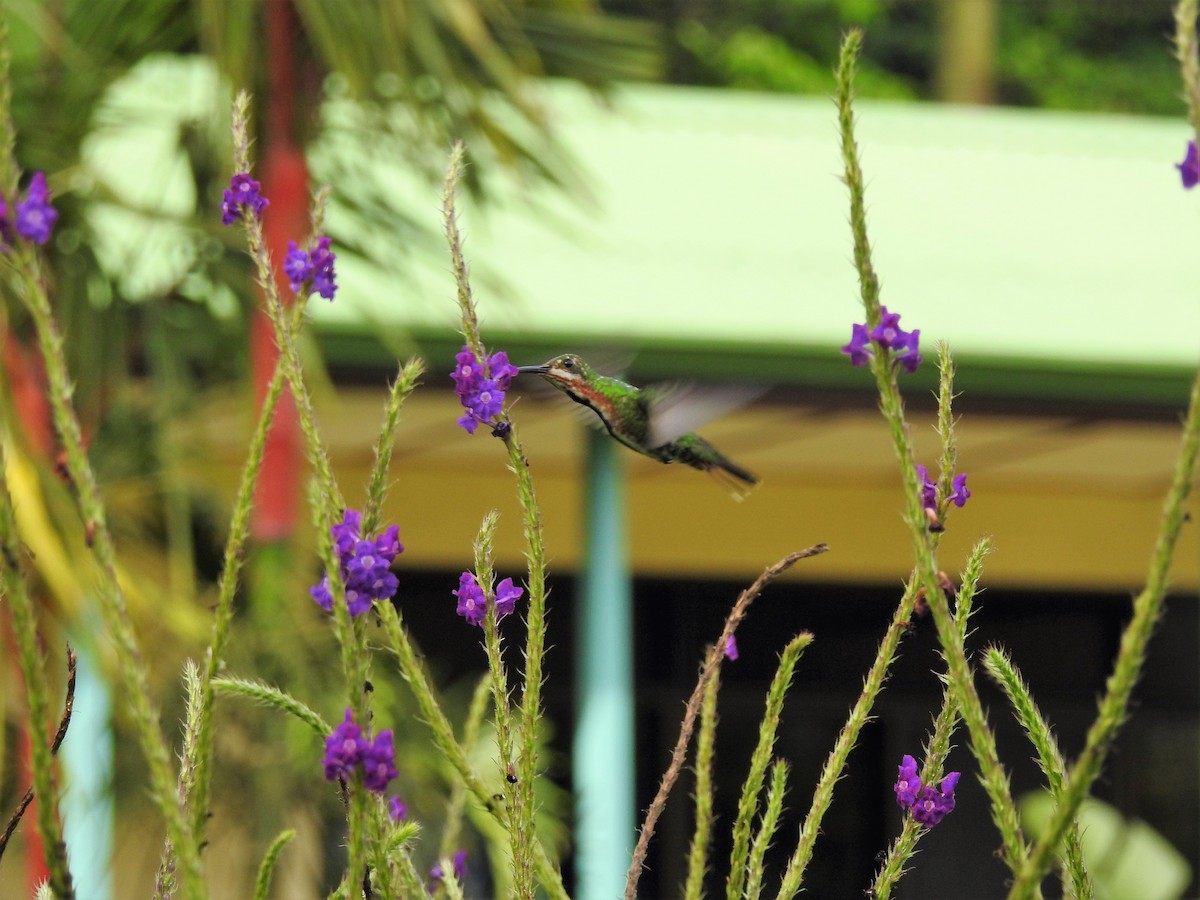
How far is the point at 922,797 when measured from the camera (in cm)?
145

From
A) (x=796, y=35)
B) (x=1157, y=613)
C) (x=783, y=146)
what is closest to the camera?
(x=1157, y=613)

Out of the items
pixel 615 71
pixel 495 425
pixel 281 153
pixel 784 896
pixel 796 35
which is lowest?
pixel 784 896

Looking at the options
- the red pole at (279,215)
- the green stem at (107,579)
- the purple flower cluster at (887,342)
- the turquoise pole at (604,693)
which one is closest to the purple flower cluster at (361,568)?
the green stem at (107,579)

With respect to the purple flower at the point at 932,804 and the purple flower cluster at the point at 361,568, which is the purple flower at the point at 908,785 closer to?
the purple flower at the point at 932,804

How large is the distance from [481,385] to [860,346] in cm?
32

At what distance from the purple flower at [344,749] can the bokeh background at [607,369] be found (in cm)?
43

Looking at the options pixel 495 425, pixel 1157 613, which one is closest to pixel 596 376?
pixel 495 425

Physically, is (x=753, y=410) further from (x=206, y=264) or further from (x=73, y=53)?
(x=73, y=53)

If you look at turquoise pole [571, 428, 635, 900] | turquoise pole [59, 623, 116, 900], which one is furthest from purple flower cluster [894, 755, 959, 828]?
turquoise pole [571, 428, 635, 900]

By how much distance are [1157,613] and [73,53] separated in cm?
494

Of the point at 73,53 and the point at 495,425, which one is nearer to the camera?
the point at 495,425

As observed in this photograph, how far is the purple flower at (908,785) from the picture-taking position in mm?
1439

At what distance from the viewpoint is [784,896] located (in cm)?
138

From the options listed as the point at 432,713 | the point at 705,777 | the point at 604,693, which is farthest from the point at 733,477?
the point at 604,693
